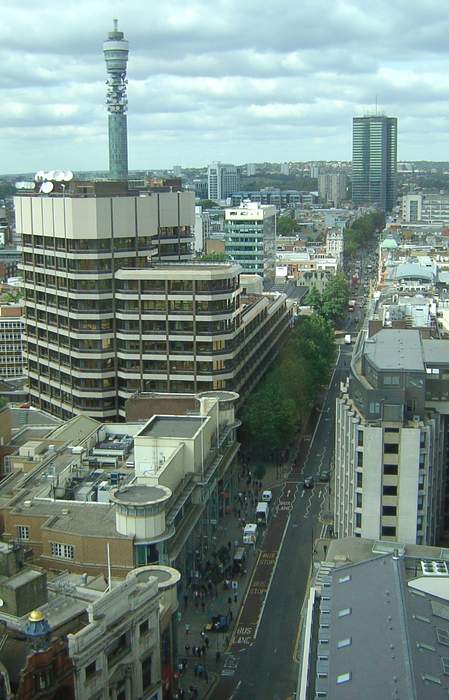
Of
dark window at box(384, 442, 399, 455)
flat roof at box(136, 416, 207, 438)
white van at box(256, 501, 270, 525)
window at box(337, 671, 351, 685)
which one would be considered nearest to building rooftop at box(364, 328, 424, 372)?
dark window at box(384, 442, 399, 455)

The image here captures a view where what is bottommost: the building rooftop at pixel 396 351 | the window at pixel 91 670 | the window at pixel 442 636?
the window at pixel 91 670

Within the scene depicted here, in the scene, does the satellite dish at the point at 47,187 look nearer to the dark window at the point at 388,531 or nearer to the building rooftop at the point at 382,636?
the dark window at the point at 388,531

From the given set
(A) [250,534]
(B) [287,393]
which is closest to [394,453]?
(A) [250,534]

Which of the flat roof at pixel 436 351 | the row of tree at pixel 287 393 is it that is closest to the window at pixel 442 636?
the flat roof at pixel 436 351

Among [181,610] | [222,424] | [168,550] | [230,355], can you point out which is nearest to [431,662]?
[168,550]

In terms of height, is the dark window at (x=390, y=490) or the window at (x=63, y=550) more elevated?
the dark window at (x=390, y=490)

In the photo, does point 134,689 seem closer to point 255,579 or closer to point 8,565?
point 8,565

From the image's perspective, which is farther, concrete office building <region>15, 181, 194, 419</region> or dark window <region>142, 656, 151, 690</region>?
concrete office building <region>15, 181, 194, 419</region>

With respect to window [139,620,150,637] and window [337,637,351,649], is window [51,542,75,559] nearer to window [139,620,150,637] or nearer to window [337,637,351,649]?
window [139,620,150,637]
